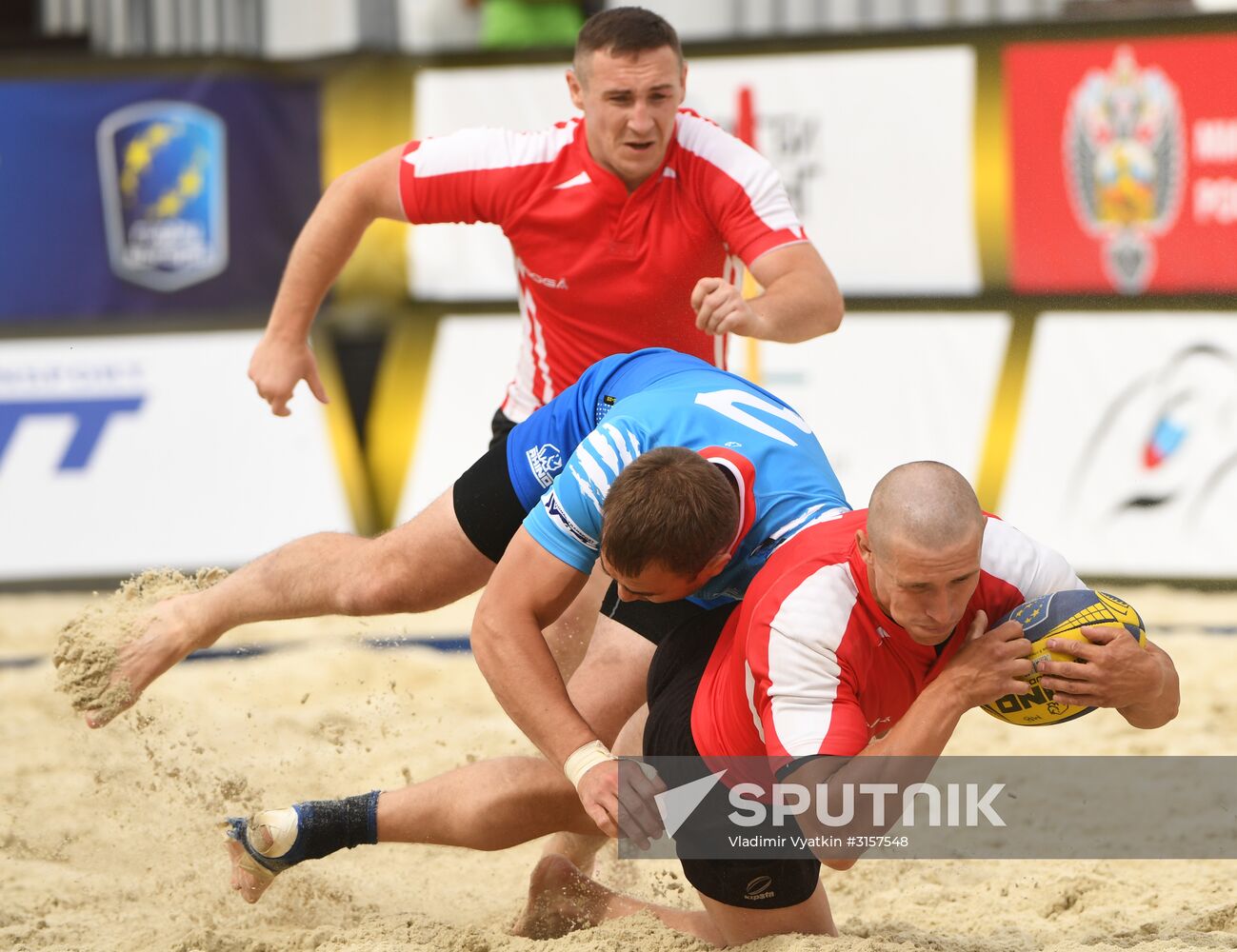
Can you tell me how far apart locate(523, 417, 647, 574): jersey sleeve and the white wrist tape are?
37 centimetres

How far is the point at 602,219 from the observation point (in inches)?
168

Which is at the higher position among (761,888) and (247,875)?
(761,888)

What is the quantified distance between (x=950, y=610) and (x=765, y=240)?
156cm

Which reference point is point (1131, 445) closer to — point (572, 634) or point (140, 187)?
point (572, 634)

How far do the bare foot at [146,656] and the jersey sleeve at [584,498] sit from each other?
1.24 m

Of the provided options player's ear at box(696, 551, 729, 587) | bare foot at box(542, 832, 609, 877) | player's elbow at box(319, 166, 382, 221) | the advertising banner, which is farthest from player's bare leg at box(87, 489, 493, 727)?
the advertising banner

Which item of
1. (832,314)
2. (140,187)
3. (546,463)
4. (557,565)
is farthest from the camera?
(140,187)

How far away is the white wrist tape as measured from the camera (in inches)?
126

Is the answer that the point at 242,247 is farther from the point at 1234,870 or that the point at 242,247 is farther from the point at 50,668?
the point at 1234,870

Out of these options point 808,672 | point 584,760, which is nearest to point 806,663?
point 808,672

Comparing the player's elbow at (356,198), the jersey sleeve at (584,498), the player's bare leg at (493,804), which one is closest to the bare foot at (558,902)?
the player's bare leg at (493,804)

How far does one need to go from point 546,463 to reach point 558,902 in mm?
1050

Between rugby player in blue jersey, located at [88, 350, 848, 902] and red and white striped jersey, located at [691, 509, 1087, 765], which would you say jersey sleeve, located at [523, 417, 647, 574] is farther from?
red and white striped jersey, located at [691, 509, 1087, 765]

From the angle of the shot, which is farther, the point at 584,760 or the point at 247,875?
the point at 247,875
